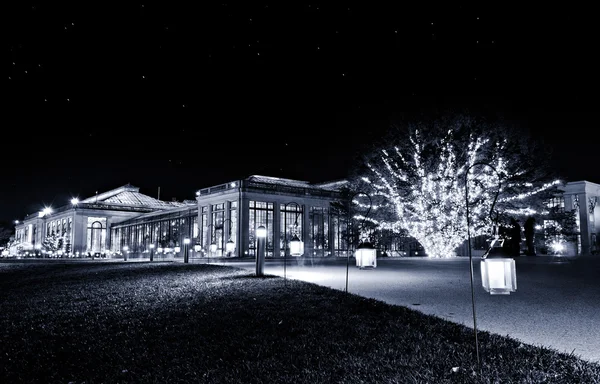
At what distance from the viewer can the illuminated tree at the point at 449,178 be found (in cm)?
2630

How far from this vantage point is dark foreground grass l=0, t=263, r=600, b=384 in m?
4.71

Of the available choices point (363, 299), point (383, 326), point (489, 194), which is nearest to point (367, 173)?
point (489, 194)

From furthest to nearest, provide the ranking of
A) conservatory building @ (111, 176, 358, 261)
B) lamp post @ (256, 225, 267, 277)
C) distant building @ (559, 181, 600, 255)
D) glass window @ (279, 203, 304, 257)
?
distant building @ (559, 181, 600, 255) < glass window @ (279, 203, 304, 257) < conservatory building @ (111, 176, 358, 261) < lamp post @ (256, 225, 267, 277)

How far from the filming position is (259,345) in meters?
6.07

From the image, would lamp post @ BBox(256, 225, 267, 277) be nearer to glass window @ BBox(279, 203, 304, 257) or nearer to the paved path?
the paved path

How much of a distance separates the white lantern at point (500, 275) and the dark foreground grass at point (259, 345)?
81 centimetres

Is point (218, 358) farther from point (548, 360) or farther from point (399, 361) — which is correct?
point (548, 360)

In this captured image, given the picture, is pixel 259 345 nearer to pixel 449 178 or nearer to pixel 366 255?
pixel 366 255

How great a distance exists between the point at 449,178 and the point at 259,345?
22.7 m

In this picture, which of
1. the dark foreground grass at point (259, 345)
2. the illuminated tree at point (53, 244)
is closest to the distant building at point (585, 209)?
the dark foreground grass at point (259, 345)

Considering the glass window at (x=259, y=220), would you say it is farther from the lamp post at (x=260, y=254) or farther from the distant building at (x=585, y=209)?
the distant building at (x=585, y=209)

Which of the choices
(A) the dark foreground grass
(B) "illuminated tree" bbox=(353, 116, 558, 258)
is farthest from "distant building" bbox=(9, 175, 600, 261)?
(A) the dark foreground grass

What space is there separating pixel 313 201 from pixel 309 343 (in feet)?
133

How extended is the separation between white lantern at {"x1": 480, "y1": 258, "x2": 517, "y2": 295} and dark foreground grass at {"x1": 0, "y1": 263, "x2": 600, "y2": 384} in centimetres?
81
